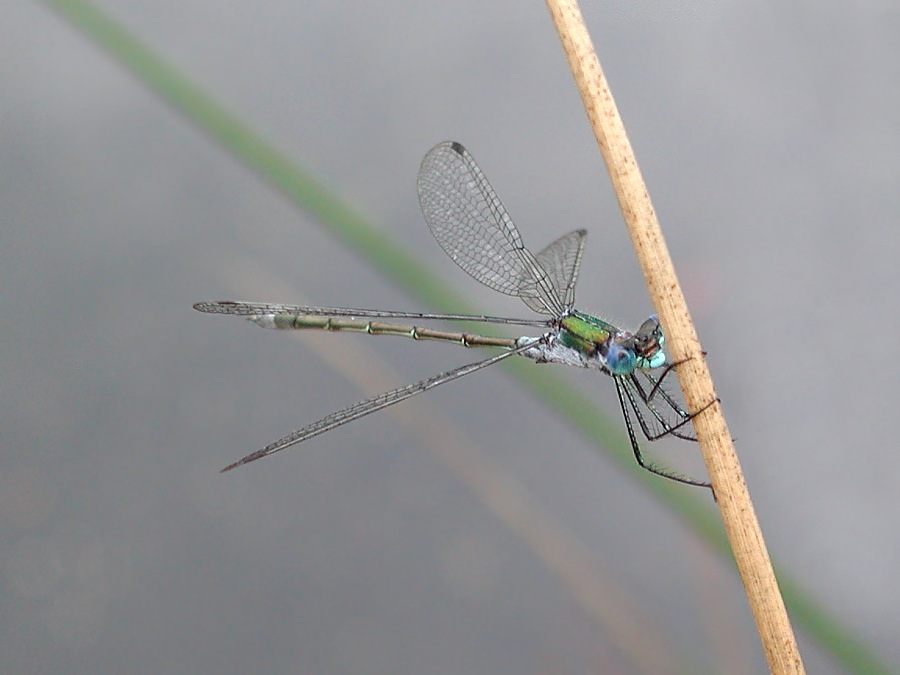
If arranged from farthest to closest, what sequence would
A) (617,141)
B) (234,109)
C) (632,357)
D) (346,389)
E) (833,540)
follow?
(234,109)
(346,389)
(833,540)
(632,357)
(617,141)

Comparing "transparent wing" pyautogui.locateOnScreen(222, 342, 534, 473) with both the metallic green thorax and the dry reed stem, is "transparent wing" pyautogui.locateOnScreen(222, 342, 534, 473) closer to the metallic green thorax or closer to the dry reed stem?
the metallic green thorax

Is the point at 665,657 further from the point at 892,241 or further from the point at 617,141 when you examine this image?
the point at 617,141

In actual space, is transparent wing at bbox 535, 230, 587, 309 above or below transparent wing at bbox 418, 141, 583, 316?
below

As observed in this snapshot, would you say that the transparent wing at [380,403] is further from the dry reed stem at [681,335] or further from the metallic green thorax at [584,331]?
the dry reed stem at [681,335]

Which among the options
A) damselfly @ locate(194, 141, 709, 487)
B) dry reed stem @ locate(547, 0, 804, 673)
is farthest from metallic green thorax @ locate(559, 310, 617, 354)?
dry reed stem @ locate(547, 0, 804, 673)

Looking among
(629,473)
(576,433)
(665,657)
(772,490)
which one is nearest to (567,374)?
(576,433)

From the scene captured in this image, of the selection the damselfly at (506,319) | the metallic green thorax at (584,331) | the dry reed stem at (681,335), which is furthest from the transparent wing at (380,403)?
the dry reed stem at (681,335)

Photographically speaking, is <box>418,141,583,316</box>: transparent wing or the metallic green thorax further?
<box>418,141,583,316</box>: transparent wing
